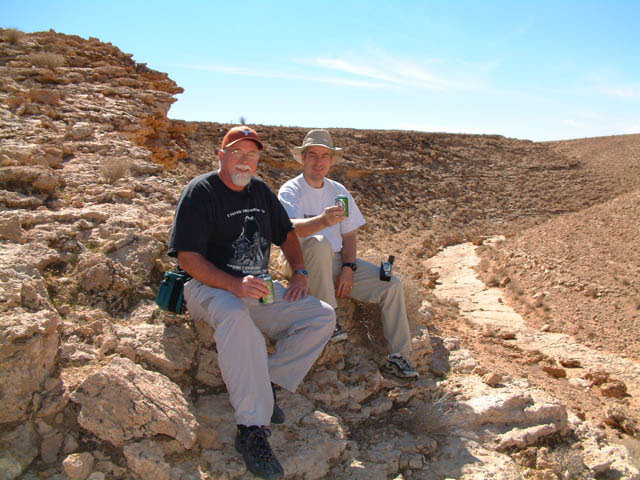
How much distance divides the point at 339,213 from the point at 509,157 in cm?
2258

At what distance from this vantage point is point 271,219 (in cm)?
374

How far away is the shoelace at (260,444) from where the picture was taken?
2.77 meters

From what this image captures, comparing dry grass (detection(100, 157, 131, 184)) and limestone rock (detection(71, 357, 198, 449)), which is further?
dry grass (detection(100, 157, 131, 184))

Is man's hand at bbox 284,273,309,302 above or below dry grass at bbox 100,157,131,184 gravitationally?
below

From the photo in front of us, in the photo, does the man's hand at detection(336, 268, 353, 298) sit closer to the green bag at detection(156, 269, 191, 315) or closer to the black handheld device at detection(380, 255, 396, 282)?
the black handheld device at detection(380, 255, 396, 282)

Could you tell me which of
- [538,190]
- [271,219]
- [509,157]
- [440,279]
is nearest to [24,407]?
[271,219]

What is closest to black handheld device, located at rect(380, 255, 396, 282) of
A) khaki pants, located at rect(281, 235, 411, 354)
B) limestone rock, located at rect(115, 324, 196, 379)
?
khaki pants, located at rect(281, 235, 411, 354)

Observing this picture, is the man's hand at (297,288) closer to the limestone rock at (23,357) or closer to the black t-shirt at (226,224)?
the black t-shirt at (226,224)

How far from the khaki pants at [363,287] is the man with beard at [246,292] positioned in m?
0.17

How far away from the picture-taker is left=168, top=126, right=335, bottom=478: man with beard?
287cm

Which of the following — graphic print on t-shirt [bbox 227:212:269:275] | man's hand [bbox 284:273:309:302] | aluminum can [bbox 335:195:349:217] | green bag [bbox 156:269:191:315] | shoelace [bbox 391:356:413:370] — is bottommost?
shoelace [bbox 391:356:413:370]

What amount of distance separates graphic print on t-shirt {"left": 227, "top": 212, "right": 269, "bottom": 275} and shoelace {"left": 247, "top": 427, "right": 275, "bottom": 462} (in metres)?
1.08

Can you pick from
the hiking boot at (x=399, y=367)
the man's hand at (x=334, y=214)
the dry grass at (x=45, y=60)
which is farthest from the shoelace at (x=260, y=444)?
the dry grass at (x=45, y=60)

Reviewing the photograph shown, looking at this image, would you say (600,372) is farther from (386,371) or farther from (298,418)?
(298,418)
